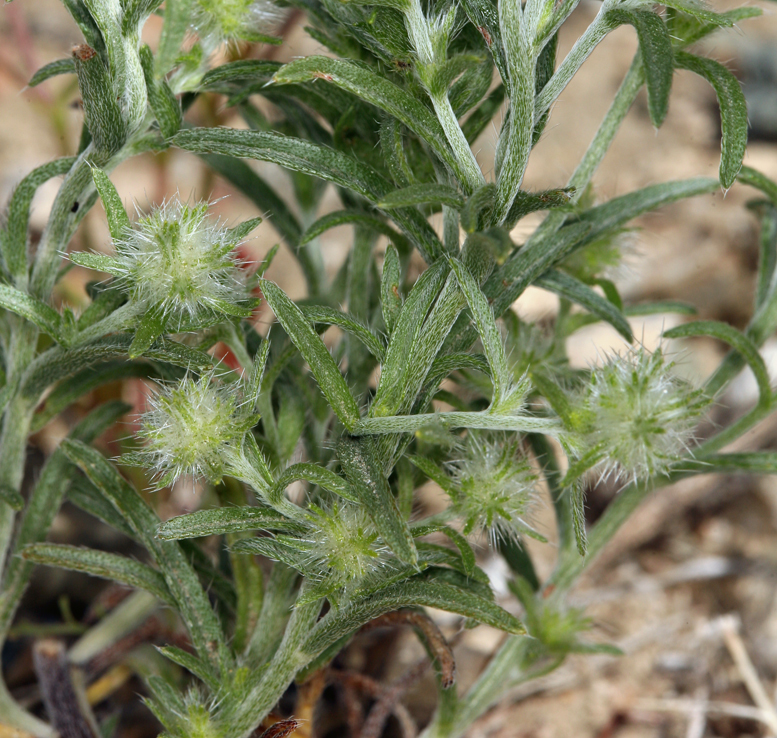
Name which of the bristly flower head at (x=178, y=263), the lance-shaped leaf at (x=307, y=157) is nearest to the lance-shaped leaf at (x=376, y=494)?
the bristly flower head at (x=178, y=263)

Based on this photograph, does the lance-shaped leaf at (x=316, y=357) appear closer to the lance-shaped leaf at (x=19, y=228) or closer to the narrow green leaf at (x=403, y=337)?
the narrow green leaf at (x=403, y=337)

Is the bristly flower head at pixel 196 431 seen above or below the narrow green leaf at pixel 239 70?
below

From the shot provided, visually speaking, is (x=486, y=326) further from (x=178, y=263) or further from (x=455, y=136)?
(x=178, y=263)

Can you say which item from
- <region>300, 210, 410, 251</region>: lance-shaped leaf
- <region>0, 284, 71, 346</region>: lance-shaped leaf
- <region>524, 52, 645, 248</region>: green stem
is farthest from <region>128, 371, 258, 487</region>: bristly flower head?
<region>524, 52, 645, 248</region>: green stem

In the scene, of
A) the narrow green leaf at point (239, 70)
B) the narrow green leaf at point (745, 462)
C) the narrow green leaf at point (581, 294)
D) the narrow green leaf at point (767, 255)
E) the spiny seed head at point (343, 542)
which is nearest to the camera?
the spiny seed head at point (343, 542)

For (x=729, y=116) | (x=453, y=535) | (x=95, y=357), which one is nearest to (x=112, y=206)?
(x=95, y=357)

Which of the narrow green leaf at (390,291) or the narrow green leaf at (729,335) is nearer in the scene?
the narrow green leaf at (390,291)

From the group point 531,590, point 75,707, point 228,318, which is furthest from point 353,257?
point 75,707
